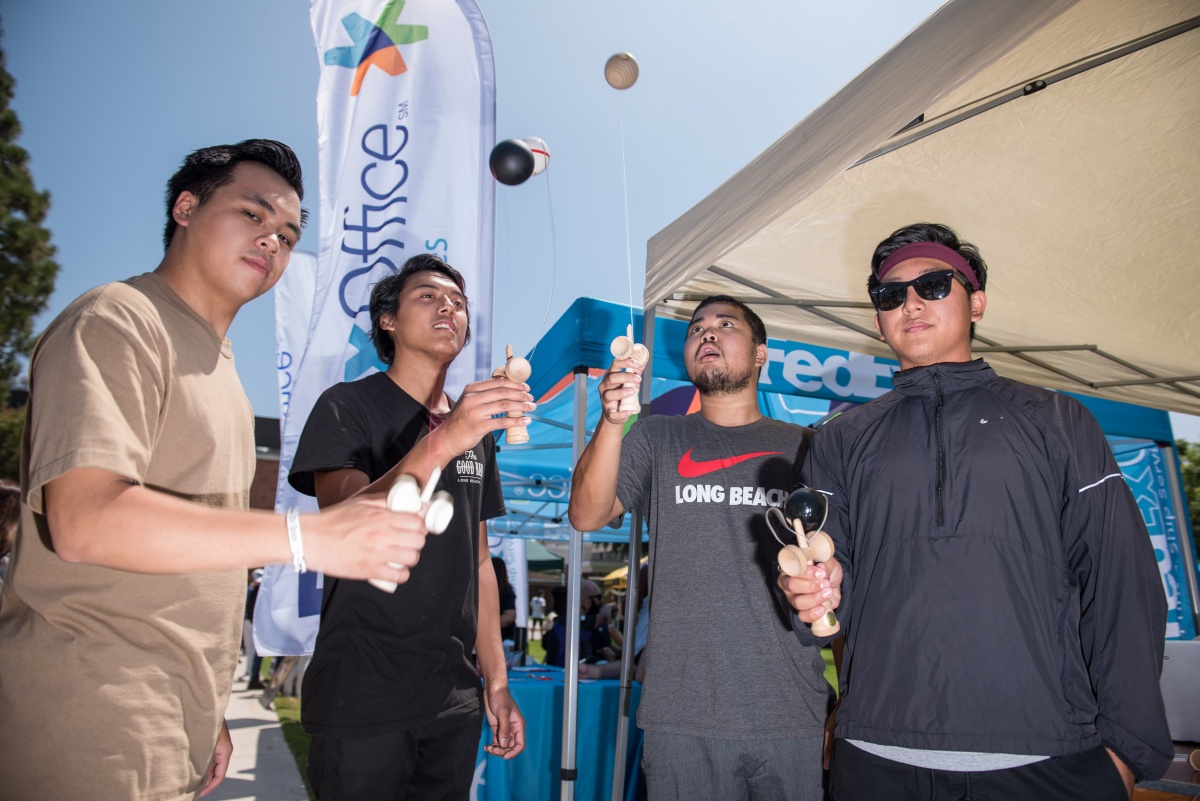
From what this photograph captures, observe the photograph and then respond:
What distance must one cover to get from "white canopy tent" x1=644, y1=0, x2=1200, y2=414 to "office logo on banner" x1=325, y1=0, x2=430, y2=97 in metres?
1.73

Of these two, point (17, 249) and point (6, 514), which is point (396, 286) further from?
point (17, 249)

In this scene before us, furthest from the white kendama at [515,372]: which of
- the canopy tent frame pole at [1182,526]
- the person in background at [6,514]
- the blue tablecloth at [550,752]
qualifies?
the canopy tent frame pole at [1182,526]

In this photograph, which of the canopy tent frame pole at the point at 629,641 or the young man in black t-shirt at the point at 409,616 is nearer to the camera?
the young man in black t-shirt at the point at 409,616

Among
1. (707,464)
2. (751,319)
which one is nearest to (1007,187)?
(751,319)

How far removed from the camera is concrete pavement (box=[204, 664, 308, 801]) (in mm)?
5000

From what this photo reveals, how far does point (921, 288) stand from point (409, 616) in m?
1.67

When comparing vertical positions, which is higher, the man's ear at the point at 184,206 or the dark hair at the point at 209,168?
the dark hair at the point at 209,168

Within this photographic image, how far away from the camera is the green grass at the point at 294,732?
5.89 meters

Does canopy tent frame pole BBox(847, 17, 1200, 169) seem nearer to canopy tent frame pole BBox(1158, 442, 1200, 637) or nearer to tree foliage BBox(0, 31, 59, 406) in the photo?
canopy tent frame pole BBox(1158, 442, 1200, 637)

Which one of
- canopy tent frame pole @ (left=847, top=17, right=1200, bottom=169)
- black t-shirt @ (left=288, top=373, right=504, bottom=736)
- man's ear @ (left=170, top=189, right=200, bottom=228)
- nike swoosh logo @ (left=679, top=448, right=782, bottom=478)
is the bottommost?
black t-shirt @ (left=288, top=373, right=504, bottom=736)

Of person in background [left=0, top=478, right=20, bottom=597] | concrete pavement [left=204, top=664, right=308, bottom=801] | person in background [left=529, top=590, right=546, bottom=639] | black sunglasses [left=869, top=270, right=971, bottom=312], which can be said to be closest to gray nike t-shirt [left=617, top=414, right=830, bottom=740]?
black sunglasses [left=869, top=270, right=971, bottom=312]

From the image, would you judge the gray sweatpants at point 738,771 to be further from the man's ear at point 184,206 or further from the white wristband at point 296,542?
the man's ear at point 184,206

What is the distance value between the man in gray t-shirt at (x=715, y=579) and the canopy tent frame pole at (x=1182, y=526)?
4.94 metres

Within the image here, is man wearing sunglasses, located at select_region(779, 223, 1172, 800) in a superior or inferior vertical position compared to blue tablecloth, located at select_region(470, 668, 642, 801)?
superior
